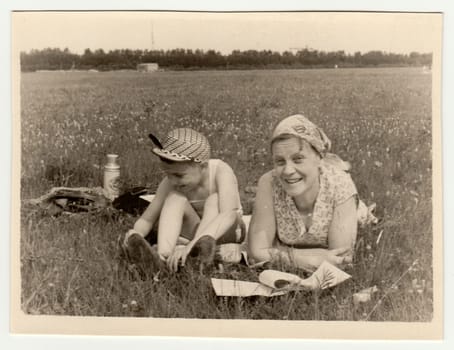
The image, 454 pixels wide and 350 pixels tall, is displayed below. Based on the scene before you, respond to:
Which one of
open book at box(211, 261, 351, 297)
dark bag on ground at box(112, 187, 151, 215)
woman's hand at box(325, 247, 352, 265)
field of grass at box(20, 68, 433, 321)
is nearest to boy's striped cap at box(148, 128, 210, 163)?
field of grass at box(20, 68, 433, 321)

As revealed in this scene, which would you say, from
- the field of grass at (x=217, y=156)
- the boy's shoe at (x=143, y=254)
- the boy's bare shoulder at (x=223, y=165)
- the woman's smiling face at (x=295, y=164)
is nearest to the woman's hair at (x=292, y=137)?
the woman's smiling face at (x=295, y=164)

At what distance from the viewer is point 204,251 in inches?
116

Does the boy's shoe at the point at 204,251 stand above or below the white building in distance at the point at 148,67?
below

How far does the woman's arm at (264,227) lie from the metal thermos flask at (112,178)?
716 mm

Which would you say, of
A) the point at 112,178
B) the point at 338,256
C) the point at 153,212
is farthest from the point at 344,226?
the point at 112,178

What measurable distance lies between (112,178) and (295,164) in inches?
36.5

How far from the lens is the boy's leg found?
2.97 meters

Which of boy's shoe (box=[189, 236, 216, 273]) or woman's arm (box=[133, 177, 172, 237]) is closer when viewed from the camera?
boy's shoe (box=[189, 236, 216, 273])

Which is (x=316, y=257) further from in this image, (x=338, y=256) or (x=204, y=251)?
(x=204, y=251)

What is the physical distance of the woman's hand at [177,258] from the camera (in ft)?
9.64

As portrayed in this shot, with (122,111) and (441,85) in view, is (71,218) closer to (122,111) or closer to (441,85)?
(122,111)

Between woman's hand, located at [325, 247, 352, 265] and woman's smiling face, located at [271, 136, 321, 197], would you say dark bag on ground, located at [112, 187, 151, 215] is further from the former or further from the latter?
woman's hand, located at [325, 247, 352, 265]

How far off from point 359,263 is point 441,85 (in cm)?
95

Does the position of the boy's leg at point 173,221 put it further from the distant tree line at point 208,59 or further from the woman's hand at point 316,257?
the distant tree line at point 208,59
